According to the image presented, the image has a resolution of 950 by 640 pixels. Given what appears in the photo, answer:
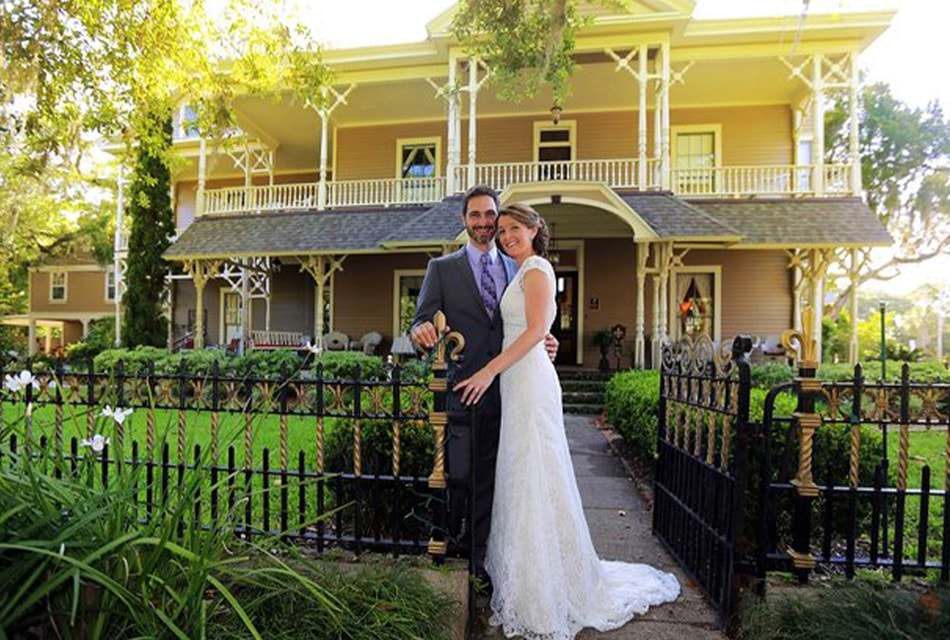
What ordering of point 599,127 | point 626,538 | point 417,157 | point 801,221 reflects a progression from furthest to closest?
1. point 417,157
2. point 599,127
3. point 801,221
4. point 626,538

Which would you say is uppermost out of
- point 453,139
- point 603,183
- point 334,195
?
point 453,139

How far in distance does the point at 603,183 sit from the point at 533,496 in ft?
29.9

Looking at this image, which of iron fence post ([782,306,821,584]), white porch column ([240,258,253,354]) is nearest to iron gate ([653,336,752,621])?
iron fence post ([782,306,821,584])

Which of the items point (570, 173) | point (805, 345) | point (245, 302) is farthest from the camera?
point (245, 302)

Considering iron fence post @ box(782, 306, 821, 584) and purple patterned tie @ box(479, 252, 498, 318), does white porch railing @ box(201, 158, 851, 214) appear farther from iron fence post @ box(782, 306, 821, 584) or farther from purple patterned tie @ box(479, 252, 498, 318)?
iron fence post @ box(782, 306, 821, 584)

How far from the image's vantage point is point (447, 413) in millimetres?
2611

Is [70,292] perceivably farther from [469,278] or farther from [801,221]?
[469,278]

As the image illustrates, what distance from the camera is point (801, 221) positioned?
1157 cm

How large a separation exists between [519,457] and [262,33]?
6.20 metres

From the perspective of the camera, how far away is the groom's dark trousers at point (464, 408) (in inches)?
104

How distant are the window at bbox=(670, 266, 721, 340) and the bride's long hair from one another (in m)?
11.6

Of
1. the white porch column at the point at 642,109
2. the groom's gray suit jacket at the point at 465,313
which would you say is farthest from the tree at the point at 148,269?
the groom's gray suit jacket at the point at 465,313

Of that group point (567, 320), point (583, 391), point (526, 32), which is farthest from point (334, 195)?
point (526, 32)

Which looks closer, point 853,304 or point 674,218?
point 674,218
